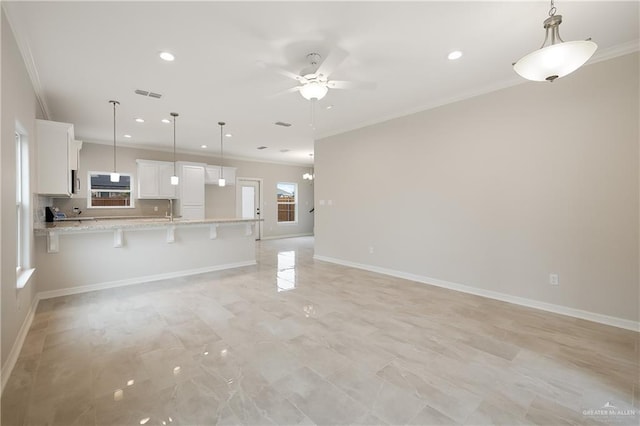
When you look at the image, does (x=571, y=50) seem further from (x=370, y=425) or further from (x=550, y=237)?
(x=370, y=425)

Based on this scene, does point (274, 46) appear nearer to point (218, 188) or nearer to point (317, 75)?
point (317, 75)

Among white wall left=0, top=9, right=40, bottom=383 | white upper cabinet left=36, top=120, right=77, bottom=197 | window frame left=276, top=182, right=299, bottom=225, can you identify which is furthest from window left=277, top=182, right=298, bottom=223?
white wall left=0, top=9, right=40, bottom=383

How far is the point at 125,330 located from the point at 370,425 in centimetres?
251

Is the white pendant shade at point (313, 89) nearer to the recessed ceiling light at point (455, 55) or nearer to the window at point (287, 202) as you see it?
the recessed ceiling light at point (455, 55)

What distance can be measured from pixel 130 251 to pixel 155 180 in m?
3.30

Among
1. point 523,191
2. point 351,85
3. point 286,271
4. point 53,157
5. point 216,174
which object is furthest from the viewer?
point 216,174

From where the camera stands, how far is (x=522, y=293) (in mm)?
3504

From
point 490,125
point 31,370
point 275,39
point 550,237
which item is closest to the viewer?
point 31,370

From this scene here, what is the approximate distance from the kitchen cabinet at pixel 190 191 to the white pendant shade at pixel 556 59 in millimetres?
7285

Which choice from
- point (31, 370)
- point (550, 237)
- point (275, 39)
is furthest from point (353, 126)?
point (31, 370)

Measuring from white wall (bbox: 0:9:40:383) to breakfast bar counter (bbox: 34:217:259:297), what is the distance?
128cm

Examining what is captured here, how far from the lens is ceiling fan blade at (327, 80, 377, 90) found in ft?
9.86

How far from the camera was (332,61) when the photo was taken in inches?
119

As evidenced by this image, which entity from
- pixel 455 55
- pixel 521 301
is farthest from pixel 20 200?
pixel 521 301
